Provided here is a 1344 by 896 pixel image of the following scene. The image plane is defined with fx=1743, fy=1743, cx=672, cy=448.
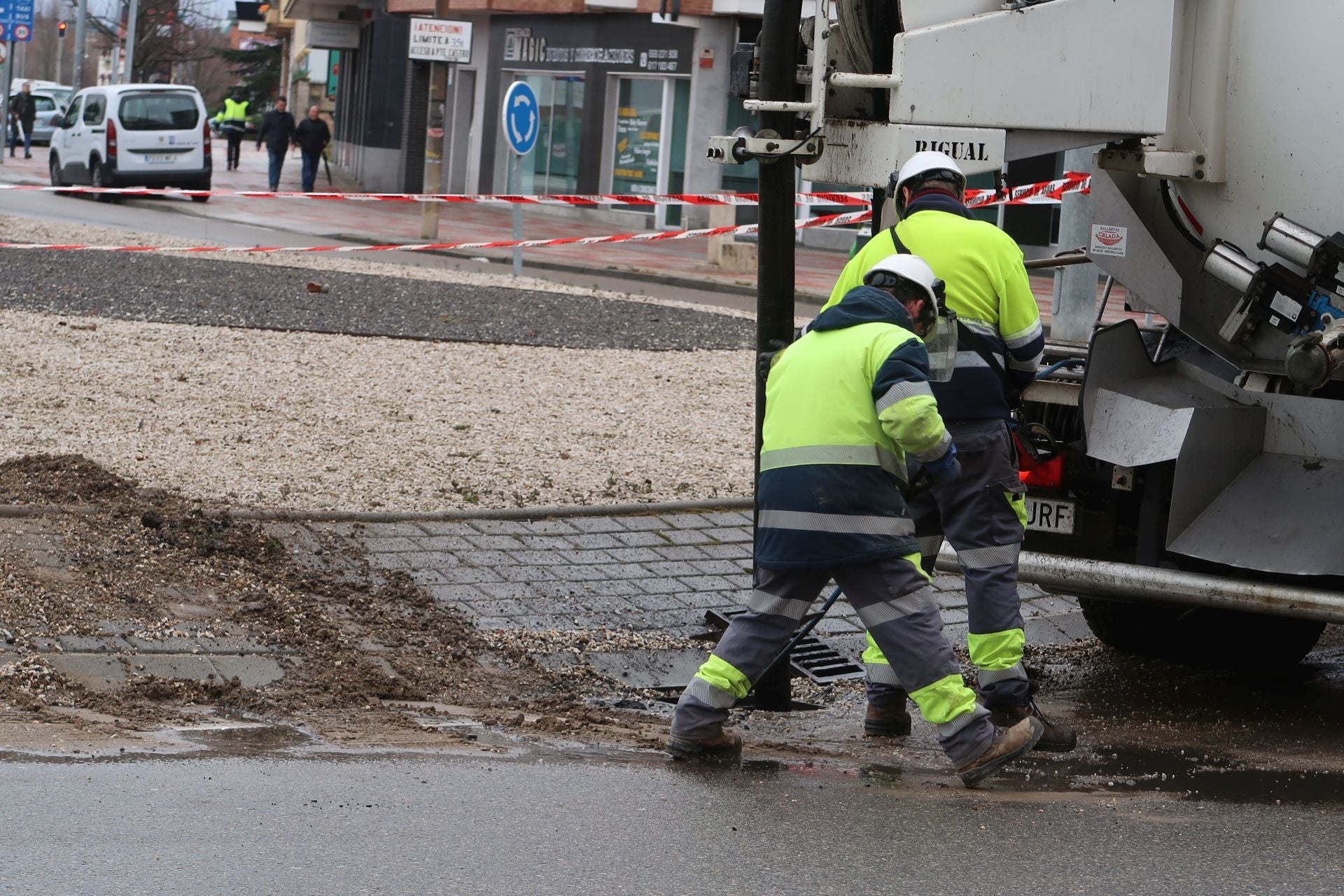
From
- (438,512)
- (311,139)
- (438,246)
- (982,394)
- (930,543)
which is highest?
(311,139)

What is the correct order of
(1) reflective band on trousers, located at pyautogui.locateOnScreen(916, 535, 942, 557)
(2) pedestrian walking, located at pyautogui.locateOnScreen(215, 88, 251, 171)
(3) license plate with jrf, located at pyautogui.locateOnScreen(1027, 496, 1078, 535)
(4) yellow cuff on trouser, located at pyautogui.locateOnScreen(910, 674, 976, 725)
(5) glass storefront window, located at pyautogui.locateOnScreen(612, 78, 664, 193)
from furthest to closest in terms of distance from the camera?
1. (2) pedestrian walking, located at pyautogui.locateOnScreen(215, 88, 251, 171)
2. (5) glass storefront window, located at pyautogui.locateOnScreen(612, 78, 664, 193)
3. (3) license plate with jrf, located at pyautogui.locateOnScreen(1027, 496, 1078, 535)
4. (1) reflective band on trousers, located at pyautogui.locateOnScreen(916, 535, 942, 557)
5. (4) yellow cuff on trouser, located at pyautogui.locateOnScreen(910, 674, 976, 725)

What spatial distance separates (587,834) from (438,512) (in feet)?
12.3

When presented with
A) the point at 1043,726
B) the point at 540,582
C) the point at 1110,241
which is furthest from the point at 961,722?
the point at 540,582

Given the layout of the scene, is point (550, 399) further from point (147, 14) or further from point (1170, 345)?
point (147, 14)

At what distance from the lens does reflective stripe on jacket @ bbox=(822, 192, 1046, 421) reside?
17.8ft

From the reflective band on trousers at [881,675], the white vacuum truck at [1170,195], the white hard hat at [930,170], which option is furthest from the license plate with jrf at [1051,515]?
the white hard hat at [930,170]

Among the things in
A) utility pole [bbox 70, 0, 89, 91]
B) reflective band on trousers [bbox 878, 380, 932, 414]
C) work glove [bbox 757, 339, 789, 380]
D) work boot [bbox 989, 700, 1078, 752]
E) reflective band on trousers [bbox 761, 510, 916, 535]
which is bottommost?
work boot [bbox 989, 700, 1078, 752]

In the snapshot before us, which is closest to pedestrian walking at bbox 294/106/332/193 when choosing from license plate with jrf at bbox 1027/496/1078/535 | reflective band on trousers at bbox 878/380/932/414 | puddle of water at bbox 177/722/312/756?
license plate with jrf at bbox 1027/496/1078/535

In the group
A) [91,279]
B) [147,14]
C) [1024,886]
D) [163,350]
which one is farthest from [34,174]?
[1024,886]

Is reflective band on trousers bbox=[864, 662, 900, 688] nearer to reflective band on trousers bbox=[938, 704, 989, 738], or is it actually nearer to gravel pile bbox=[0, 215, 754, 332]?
reflective band on trousers bbox=[938, 704, 989, 738]

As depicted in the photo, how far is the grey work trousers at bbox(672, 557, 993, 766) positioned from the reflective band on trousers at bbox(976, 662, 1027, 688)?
23.6 inches

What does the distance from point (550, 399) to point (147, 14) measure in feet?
181

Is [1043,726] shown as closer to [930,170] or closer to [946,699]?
[946,699]

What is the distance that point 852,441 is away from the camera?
4.82 m
